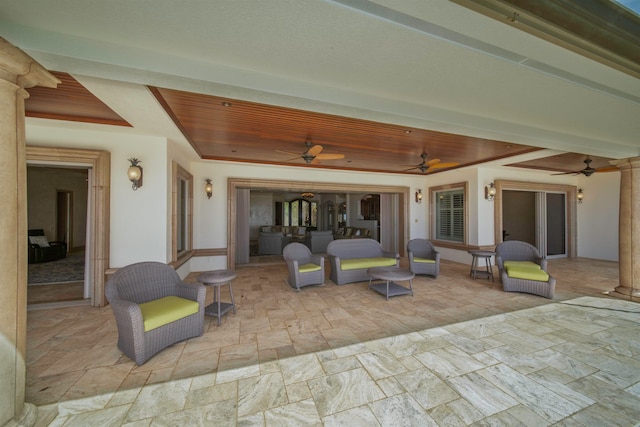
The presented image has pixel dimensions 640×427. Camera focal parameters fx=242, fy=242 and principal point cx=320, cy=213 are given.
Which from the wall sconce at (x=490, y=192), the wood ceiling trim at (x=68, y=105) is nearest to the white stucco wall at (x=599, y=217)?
the wall sconce at (x=490, y=192)

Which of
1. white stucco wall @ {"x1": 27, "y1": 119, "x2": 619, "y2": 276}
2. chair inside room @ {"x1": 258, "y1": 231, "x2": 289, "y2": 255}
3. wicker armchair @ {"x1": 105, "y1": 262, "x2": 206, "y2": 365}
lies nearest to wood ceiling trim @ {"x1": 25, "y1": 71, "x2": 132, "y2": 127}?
white stucco wall @ {"x1": 27, "y1": 119, "x2": 619, "y2": 276}

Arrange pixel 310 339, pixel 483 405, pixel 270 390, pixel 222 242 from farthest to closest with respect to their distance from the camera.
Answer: pixel 222 242 → pixel 310 339 → pixel 270 390 → pixel 483 405

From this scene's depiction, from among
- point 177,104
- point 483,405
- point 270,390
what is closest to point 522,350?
point 483,405

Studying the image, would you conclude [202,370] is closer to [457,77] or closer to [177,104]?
[177,104]

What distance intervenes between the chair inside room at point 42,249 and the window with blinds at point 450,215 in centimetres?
1141

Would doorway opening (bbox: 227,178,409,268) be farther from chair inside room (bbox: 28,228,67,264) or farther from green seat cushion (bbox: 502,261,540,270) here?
chair inside room (bbox: 28,228,67,264)

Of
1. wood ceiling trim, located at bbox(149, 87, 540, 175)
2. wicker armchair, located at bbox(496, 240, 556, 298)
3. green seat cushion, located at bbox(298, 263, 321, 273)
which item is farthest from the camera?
green seat cushion, located at bbox(298, 263, 321, 273)

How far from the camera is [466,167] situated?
638 cm

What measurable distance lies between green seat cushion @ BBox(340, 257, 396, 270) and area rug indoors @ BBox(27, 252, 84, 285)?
212 inches

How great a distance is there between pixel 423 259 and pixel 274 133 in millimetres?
4093

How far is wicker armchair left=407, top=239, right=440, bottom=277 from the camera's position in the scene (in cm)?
522

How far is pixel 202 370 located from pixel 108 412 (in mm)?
626

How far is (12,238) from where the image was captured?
4.92 ft

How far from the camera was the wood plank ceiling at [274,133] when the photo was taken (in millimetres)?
2783
